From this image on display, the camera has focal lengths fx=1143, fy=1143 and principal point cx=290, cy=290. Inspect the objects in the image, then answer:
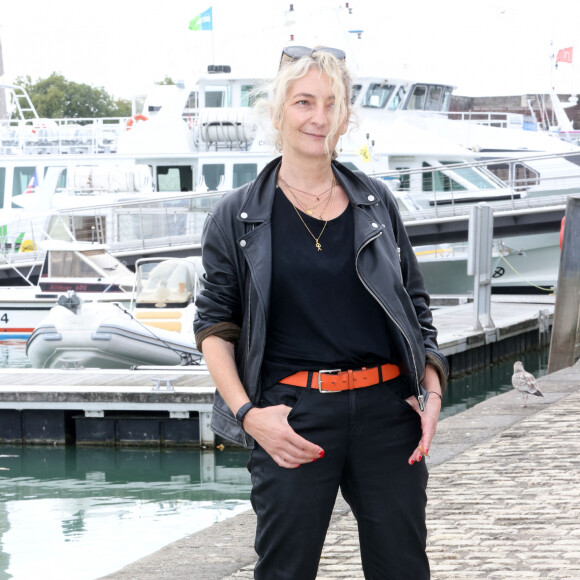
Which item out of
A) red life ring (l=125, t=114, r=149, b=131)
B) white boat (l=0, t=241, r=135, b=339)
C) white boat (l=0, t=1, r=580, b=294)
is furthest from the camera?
red life ring (l=125, t=114, r=149, b=131)

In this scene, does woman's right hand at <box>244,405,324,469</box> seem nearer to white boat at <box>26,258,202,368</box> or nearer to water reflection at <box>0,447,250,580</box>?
water reflection at <box>0,447,250,580</box>

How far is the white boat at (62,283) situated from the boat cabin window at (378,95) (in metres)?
9.06

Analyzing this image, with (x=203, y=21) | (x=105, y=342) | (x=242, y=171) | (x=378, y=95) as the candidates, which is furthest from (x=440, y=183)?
(x=105, y=342)

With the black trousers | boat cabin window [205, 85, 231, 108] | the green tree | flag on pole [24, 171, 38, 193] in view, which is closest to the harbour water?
the black trousers

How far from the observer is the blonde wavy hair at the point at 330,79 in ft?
8.79

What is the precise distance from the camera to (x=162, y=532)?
27.5 ft

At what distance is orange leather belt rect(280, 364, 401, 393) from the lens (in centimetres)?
264

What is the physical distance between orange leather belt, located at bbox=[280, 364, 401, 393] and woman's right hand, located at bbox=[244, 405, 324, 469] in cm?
8

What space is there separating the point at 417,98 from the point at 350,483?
83.3ft

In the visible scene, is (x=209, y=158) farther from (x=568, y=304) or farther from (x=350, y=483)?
(x=350, y=483)

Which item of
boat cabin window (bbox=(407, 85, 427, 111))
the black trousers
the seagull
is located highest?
boat cabin window (bbox=(407, 85, 427, 111))

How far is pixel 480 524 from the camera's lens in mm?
5266

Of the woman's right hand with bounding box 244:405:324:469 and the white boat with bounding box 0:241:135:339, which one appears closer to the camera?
the woman's right hand with bounding box 244:405:324:469

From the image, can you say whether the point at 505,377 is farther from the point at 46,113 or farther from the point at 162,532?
the point at 46,113
